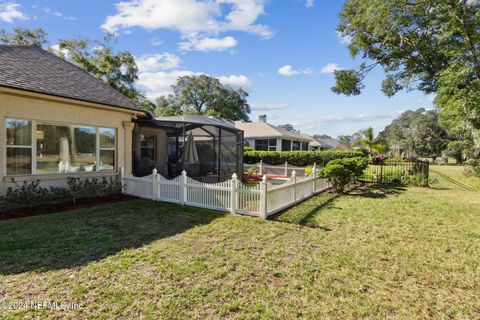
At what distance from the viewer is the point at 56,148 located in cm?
813

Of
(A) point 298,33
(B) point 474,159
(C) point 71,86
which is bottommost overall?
(B) point 474,159

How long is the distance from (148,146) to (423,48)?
15.8 metres

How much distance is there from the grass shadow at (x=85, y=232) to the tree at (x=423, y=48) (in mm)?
10333

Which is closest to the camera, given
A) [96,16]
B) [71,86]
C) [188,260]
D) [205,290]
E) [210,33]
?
[205,290]

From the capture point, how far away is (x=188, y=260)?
4219 millimetres

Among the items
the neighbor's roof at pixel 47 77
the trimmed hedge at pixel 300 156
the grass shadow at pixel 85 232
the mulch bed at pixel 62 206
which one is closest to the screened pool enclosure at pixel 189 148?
the neighbor's roof at pixel 47 77

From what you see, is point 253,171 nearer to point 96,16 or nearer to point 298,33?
point 298,33

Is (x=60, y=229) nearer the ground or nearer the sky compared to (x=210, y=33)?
nearer the ground

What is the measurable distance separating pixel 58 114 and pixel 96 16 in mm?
8678

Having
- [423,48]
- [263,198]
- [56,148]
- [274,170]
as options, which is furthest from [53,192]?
[423,48]

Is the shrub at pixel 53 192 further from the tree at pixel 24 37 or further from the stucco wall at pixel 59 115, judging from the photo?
the tree at pixel 24 37

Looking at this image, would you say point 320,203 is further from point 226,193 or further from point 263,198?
point 226,193

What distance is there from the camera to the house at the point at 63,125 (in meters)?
7.15

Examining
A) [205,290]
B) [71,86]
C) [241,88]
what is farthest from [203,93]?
[205,290]
